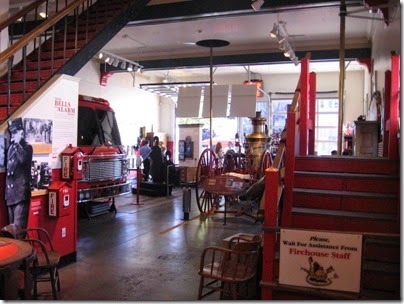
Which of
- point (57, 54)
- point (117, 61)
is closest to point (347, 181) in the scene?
point (57, 54)

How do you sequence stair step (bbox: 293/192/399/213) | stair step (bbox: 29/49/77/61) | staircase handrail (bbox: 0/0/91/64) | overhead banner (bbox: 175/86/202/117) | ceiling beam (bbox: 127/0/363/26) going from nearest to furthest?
1. staircase handrail (bbox: 0/0/91/64)
2. stair step (bbox: 293/192/399/213)
3. stair step (bbox: 29/49/77/61)
4. ceiling beam (bbox: 127/0/363/26)
5. overhead banner (bbox: 175/86/202/117)

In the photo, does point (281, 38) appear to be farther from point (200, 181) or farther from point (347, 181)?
point (347, 181)

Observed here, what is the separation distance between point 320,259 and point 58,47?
5.13 meters

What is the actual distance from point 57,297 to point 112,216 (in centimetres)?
457

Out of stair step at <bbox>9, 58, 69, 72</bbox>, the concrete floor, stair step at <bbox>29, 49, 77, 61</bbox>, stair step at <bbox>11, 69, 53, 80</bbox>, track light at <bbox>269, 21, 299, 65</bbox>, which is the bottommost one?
the concrete floor

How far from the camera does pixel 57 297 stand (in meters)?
4.28

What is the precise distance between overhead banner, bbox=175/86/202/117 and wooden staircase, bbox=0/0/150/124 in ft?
10.2

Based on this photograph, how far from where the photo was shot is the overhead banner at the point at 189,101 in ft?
32.6

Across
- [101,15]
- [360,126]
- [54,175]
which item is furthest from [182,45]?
[54,175]

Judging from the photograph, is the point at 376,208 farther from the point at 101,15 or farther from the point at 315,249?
the point at 101,15

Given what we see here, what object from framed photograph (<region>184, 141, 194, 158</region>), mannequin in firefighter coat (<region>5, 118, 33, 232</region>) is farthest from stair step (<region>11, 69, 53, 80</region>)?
framed photograph (<region>184, 141, 194, 158</region>)

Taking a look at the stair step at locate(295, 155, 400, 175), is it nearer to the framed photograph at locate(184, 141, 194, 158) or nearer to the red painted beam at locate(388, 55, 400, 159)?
the red painted beam at locate(388, 55, 400, 159)

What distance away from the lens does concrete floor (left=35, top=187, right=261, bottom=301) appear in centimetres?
453

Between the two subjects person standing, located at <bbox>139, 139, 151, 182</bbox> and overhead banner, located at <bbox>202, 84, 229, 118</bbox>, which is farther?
person standing, located at <bbox>139, 139, 151, 182</bbox>
